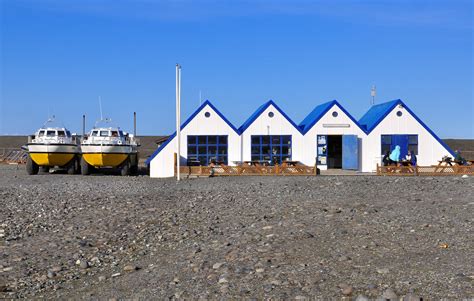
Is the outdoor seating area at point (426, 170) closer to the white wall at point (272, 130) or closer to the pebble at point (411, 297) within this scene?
the white wall at point (272, 130)

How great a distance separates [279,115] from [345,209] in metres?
19.9

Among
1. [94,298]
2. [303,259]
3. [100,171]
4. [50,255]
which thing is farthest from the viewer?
[100,171]

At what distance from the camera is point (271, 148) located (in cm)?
3372


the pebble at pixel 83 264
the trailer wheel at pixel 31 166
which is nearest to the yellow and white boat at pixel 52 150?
the trailer wheel at pixel 31 166

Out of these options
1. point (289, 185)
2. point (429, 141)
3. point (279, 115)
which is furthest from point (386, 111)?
point (289, 185)

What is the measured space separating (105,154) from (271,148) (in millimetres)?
8764

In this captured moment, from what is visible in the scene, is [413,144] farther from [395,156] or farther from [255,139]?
[255,139]

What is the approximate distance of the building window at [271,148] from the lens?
33625mm

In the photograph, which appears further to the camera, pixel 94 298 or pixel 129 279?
pixel 129 279

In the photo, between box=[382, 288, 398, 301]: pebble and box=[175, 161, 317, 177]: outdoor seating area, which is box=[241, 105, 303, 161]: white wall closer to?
box=[175, 161, 317, 177]: outdoor seating area

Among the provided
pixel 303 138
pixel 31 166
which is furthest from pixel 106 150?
pixel 303 138

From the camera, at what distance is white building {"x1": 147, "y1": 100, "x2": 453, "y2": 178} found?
33188 mm

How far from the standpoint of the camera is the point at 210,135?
33.2 meters

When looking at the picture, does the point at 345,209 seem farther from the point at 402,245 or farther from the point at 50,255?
the point at 50,255
